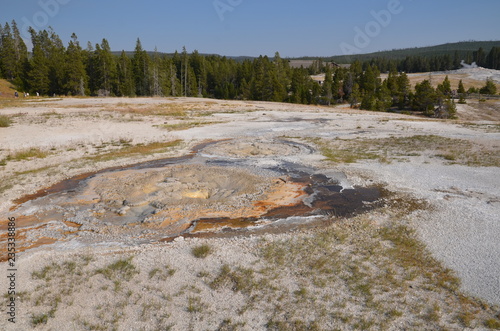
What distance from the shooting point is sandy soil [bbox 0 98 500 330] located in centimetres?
627

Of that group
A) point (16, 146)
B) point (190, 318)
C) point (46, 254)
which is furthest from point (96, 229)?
point (16, 146)

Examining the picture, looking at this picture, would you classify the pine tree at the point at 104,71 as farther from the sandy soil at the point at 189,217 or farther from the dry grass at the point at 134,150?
the dry grass at the point at 134,150

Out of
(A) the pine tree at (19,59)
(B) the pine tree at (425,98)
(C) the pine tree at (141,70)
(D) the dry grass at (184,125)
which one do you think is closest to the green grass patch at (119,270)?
(D) the dry grass at (184,125)

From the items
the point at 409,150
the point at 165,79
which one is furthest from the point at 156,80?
the point at 409,150

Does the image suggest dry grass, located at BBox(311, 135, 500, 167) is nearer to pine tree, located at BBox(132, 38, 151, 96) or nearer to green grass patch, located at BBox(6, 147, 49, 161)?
green grass patch, located at BBox(6, 147, 49, 161)

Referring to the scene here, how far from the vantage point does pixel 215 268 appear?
7641mm

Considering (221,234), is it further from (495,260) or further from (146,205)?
(495,260)

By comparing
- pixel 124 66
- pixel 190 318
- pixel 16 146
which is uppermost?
pixel 124 66

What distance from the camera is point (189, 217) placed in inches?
413

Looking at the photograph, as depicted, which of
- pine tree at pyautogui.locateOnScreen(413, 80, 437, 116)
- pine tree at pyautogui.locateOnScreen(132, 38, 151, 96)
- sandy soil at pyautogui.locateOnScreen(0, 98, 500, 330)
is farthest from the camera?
pine tree at pyautogui.locateOnScreen(132, 38, 151, 96)

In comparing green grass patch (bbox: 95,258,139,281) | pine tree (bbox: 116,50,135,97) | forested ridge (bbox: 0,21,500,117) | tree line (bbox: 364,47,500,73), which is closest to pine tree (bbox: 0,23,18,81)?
forested ridge (bbox: 0,21,500,117)

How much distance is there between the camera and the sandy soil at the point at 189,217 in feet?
20.6

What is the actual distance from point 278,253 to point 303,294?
1683 millimetres

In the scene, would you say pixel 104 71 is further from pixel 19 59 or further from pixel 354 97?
pixel 354 97
